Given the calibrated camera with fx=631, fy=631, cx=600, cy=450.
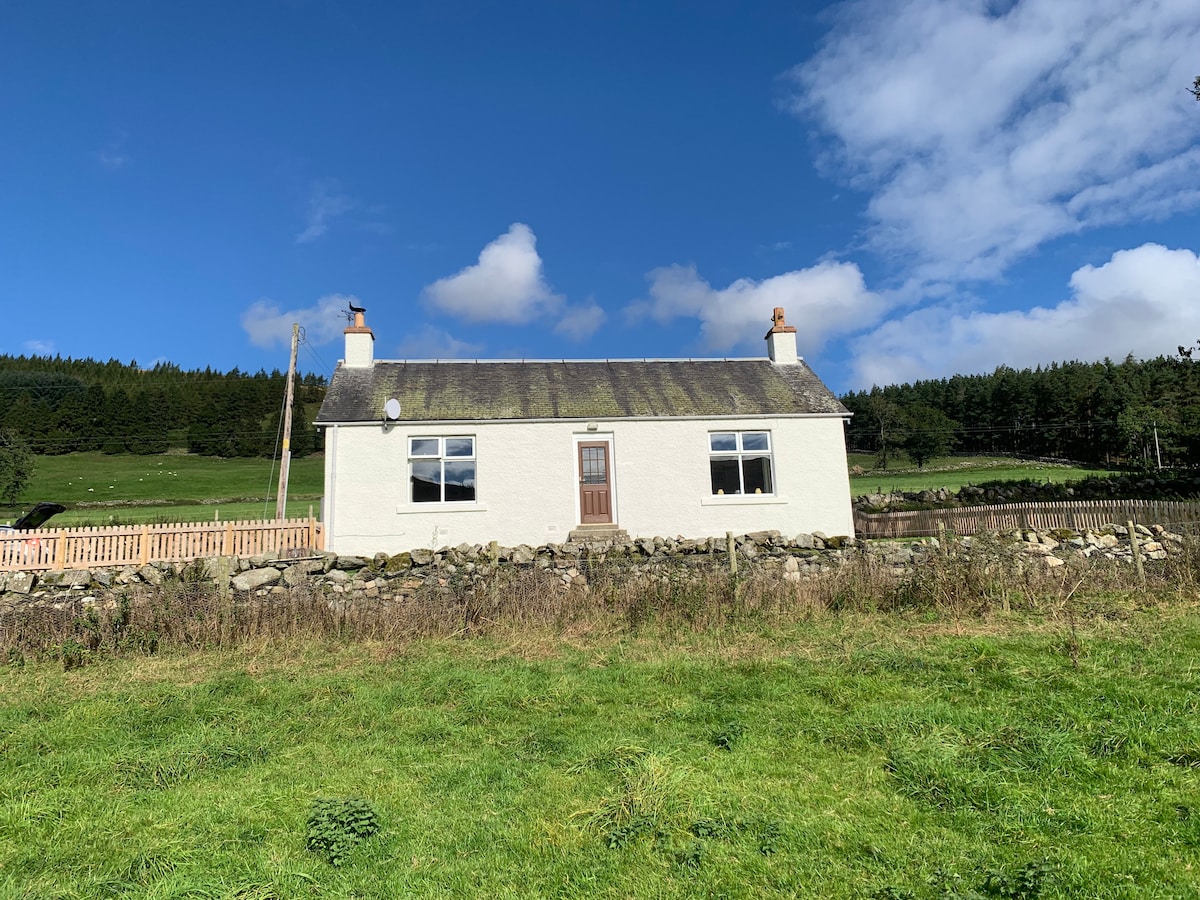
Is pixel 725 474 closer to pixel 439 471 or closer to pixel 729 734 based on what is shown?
pixel 439 471

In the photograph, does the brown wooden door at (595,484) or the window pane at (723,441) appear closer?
the brown wooden door at (595,484)

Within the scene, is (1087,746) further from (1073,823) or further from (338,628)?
(338,628)

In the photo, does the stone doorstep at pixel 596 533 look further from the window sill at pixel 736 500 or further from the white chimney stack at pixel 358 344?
the white chimney stack at pixel 358 344

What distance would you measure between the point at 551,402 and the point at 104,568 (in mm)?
10832

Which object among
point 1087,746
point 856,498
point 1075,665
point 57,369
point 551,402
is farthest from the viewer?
point 57,369

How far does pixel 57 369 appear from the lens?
119125 mm

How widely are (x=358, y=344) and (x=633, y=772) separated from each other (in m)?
16.7

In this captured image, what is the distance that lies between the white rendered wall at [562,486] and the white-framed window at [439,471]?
0.24 metres

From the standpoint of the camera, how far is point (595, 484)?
55.6 feet

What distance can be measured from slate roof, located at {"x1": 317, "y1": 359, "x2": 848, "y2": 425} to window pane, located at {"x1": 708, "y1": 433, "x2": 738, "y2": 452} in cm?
62

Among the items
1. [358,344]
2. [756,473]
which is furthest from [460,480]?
[756,473]

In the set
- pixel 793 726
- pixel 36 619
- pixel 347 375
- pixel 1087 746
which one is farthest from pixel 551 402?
pixel 1087 746

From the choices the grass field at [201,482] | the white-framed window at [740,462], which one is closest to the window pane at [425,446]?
the white-framed window at [740,462]

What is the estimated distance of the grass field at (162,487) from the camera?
3575 centimetres
